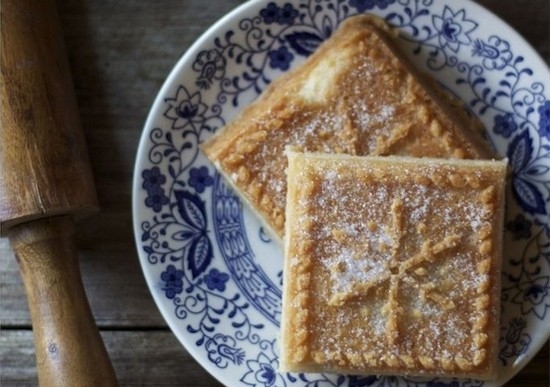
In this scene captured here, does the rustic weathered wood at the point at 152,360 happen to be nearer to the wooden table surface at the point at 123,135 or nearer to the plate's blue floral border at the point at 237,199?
the wooden table surface at the point at 123,135

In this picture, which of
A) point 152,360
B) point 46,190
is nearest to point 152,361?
point 152,360

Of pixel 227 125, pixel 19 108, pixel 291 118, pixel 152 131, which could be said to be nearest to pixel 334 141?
pixel 291 118

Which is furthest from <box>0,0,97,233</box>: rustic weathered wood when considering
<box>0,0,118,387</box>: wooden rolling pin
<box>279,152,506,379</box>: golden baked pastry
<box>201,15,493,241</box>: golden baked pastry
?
<box>279,152,506,379</box>: golden baked pastry

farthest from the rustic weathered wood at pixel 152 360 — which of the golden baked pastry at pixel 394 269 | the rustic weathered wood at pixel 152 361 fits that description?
the golden baked pastry at pixel 394 269

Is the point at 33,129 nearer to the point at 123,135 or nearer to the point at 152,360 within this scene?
the point at 123,135

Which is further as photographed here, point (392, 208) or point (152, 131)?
point (152, 131)

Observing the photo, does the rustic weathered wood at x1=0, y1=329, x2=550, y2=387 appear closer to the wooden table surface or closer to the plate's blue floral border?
the wooden table surface

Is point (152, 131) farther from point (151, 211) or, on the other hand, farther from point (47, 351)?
point (47, 351)
